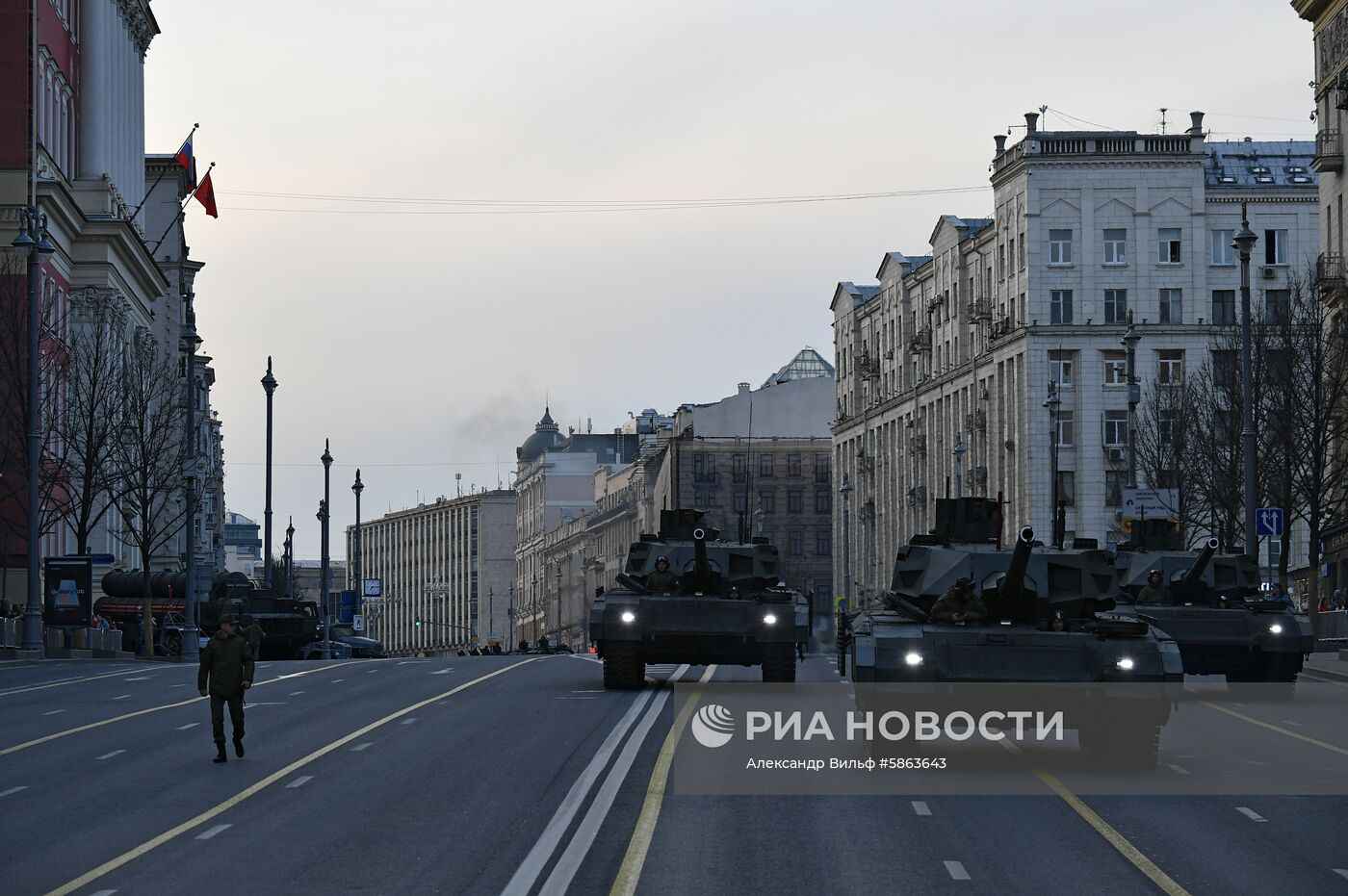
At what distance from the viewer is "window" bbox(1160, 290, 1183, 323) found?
309 ft

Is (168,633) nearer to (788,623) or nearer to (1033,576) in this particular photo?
(788,623)

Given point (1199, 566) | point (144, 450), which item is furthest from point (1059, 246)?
point (1199, 566)

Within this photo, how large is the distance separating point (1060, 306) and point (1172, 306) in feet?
15.8

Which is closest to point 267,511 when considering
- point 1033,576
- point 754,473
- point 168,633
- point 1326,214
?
point 168,633

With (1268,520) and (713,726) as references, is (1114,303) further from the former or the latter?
(713,726)

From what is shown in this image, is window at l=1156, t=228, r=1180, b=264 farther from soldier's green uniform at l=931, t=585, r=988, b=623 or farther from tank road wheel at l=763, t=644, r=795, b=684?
soldier's green uniform at l=931, t=585, r=988, b=623

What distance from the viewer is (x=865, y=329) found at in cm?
12006

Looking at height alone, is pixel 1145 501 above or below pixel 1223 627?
above

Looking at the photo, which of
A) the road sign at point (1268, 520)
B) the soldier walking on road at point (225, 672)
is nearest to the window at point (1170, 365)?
the road sign at point (1268, 520)

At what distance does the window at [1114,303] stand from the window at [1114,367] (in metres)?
1.53

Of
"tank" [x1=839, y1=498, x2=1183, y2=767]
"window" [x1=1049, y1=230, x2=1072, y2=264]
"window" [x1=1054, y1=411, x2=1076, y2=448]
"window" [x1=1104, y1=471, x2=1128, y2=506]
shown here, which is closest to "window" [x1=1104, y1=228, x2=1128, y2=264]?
"window" [x1=1049, y1=230, x2=1072, y2=264]

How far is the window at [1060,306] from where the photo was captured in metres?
93.5

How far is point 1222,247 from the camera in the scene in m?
94.2

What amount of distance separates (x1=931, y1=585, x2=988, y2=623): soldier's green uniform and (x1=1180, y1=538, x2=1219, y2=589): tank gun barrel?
332 inches
